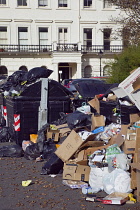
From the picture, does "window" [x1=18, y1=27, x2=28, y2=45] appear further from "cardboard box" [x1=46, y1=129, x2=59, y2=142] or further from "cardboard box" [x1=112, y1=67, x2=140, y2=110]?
"cardboard box" [x1=112, y1=67, x2=140, y2=110]

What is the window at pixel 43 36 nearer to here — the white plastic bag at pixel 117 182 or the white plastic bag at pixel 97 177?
the white plastic bag at pixel 97 177

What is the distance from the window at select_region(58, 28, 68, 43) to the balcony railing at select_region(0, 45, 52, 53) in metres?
1.48

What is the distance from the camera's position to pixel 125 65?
494 inches

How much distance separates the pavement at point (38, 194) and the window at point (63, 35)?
31.4 metres

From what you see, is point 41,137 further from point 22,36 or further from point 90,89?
point 22,36

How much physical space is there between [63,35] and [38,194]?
109ft

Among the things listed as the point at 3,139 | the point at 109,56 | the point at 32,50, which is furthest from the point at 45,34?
the point at 3,139

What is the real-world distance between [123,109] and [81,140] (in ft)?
4.43

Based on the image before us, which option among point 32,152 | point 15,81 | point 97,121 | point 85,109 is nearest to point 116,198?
point 97,121

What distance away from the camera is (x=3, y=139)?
9.30m

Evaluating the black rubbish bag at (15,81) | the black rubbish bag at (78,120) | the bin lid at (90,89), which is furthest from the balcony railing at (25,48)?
the black rubbish bag at (78,120)

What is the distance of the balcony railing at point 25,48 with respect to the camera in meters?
36.1

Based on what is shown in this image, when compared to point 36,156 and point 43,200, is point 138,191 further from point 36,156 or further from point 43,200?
point 36,156

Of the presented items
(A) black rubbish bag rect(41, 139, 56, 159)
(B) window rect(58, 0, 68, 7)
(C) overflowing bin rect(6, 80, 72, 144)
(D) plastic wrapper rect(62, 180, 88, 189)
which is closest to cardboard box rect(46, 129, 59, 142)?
(A) black rubbish bag rect(41, 139, 56, 159)
